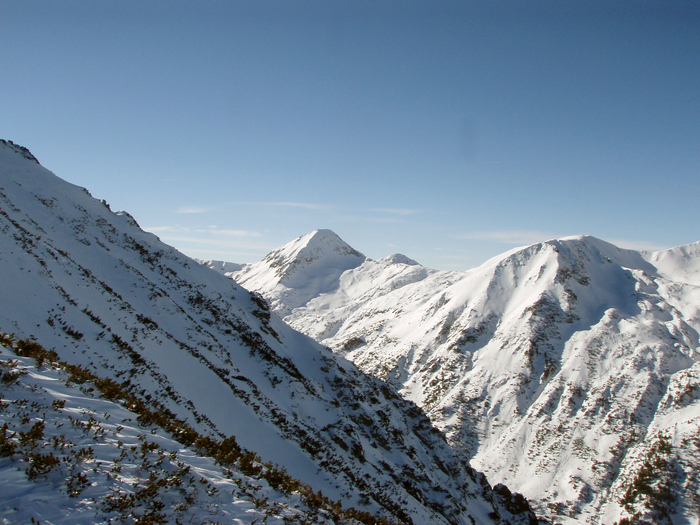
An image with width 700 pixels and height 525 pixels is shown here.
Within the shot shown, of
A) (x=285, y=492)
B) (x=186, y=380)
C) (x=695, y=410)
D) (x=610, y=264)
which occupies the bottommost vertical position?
(x=186, y=380)

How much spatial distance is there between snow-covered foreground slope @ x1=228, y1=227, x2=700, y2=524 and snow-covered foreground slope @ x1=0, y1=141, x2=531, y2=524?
3932 cm

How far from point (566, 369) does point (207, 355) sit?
300ft

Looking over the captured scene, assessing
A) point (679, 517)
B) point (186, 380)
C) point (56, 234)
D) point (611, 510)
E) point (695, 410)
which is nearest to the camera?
point (186, 380)

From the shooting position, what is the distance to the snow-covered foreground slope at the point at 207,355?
1574 centimetres

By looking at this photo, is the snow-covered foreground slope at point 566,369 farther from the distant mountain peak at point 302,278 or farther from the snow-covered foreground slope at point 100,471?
the snow-covered foreground slope at point 100,471

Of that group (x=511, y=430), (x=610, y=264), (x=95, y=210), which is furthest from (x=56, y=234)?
(x=610, y=264)

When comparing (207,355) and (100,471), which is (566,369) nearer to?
(207,355)

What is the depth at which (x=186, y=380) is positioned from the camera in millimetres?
18625

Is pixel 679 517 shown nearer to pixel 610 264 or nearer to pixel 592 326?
pixel 592 326

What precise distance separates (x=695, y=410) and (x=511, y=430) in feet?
113

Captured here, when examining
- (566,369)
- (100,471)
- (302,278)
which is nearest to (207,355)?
(100,471)

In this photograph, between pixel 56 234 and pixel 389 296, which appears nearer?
pixel 56 234

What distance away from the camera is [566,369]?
8762cm

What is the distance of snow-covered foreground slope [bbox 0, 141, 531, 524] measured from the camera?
51.6ft
